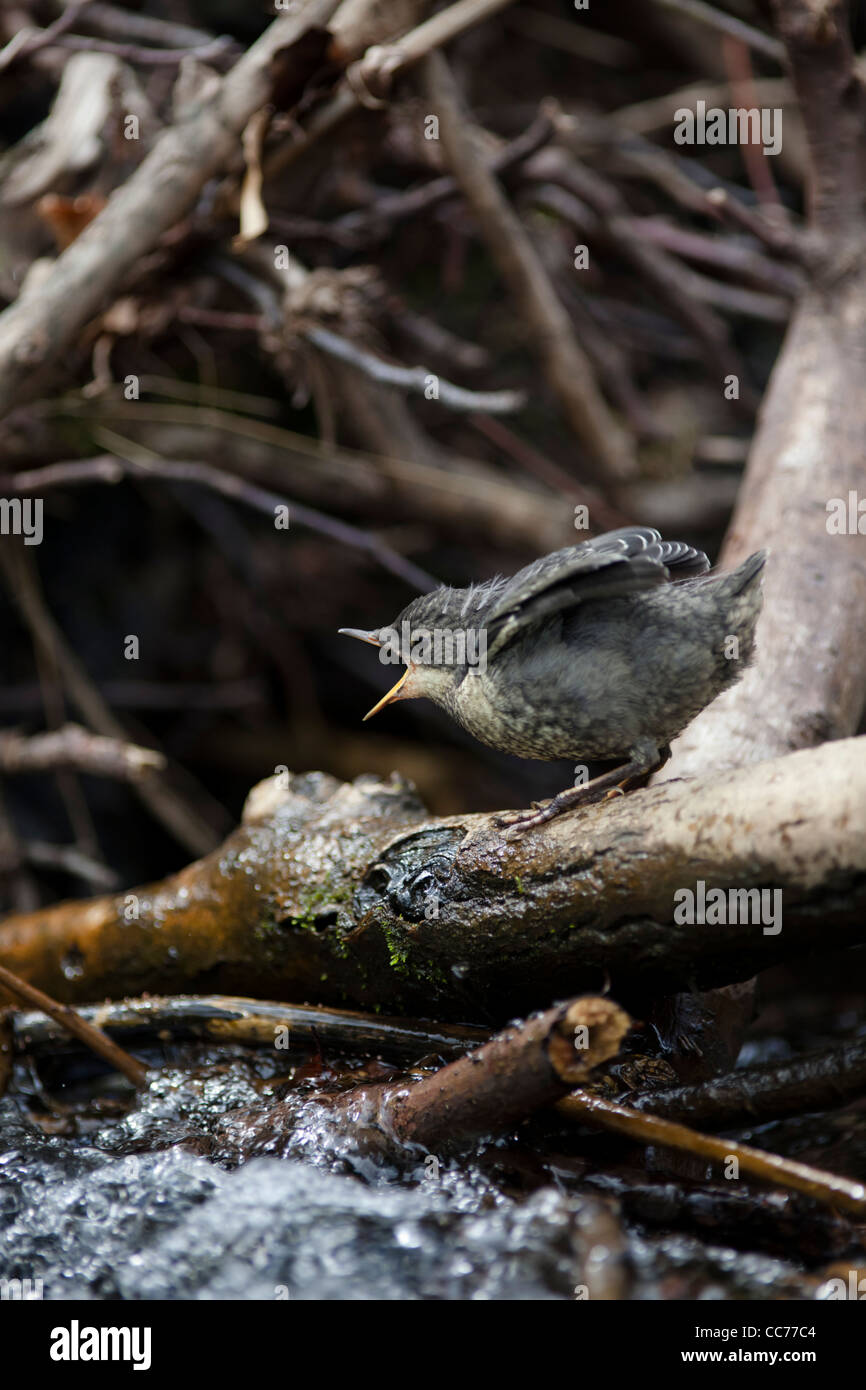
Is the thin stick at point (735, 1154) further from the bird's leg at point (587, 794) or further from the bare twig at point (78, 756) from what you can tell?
the bare twig at point (78, 756)

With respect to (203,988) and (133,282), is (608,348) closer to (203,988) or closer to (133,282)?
(133,282)

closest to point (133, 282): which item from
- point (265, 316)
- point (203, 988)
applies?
point (265, 316)

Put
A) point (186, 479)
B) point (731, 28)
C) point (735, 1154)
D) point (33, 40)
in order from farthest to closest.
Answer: point (186, 479) → point (731, 28) → point (33, 40) → point (735, 1154)

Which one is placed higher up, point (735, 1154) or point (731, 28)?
point (731, 28)

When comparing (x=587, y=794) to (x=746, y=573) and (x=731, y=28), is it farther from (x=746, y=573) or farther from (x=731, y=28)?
(x=731, y=28)

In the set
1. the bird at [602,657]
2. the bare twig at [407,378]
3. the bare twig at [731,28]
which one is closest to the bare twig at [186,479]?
the bare twig at [407,378]

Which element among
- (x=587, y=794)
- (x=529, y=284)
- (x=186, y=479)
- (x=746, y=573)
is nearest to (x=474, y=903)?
(x=587, y=794)
